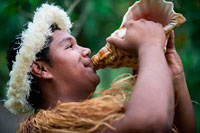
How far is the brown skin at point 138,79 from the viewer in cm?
137

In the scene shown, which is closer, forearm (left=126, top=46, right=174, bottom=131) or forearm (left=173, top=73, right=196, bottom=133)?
forearm (left=126, top=46, right=174, bottom=131)

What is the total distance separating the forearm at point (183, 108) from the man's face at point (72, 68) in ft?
1.85

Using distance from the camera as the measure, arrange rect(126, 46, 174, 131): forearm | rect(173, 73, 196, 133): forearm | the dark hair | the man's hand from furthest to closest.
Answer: the dark hair, rect(173, 73, 196, 133): forearm, the man's hand, rect(126, 46, 174, 131): forearm

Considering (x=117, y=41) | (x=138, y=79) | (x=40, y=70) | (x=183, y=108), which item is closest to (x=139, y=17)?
(x=117, y=41)

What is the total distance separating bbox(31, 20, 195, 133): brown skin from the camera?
1.37m

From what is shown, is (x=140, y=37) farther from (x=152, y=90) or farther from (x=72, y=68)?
(x=72, y=68)

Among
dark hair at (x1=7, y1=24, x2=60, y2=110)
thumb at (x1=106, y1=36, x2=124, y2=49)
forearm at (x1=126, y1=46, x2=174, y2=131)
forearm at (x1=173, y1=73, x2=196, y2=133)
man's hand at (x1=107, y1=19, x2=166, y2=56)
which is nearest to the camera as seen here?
forearm at (x1=126, y1=46, x2=174, y2=131)

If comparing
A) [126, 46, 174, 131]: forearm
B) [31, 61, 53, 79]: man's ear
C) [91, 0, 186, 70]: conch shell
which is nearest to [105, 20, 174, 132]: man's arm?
[126, 46, 174, 131]: forearm

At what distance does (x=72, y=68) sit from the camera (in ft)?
6.25

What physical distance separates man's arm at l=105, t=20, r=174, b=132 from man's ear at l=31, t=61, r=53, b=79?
27.4 inches

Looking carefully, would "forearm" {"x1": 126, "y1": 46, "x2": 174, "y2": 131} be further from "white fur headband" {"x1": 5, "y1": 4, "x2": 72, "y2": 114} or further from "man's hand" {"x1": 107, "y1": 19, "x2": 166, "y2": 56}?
"white fur headband" {"x1": 5, "y1": 4, "x2": 72, "y2": 114}

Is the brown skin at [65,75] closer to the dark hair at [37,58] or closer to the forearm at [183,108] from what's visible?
the dark hair at [37,58]

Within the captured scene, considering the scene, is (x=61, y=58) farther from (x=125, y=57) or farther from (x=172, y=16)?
(x=172, y=16)

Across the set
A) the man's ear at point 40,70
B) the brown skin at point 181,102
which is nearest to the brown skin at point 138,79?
the man's ear at point 40,70
